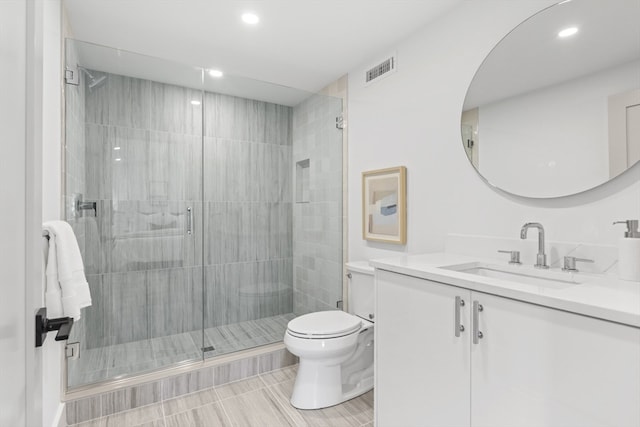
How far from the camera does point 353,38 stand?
2.27 m

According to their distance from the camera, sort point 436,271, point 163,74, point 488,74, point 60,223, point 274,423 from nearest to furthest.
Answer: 1. point 436,271
2. point 60,223
3. point 488,74
4. point 274,423
5. point 163,74

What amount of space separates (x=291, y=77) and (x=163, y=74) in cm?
105

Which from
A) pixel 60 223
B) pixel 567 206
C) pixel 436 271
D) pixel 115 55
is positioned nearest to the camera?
pixel 436 271

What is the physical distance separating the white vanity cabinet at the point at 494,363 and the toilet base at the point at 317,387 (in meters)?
0.47

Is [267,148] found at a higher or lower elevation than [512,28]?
lower

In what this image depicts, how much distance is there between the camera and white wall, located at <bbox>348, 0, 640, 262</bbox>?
4.52 ft

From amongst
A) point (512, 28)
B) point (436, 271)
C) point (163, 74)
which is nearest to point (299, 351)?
point (436, 271)

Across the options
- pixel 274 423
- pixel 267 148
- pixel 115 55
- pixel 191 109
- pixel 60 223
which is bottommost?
pixel 274 423

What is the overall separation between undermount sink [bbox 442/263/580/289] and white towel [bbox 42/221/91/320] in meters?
1.66

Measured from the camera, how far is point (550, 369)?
0.94 m

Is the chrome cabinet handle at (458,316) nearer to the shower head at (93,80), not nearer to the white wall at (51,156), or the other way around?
the white wall at (51,156)

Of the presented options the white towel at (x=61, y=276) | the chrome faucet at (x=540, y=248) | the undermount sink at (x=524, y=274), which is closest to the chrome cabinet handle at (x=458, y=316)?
the undermount sink at (x=524, y=274)

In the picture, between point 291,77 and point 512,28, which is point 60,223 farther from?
point 512,28

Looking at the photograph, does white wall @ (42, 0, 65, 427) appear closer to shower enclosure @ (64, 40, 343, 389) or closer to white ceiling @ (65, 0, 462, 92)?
shower enclosure @ (64, 40, 343, 389)
